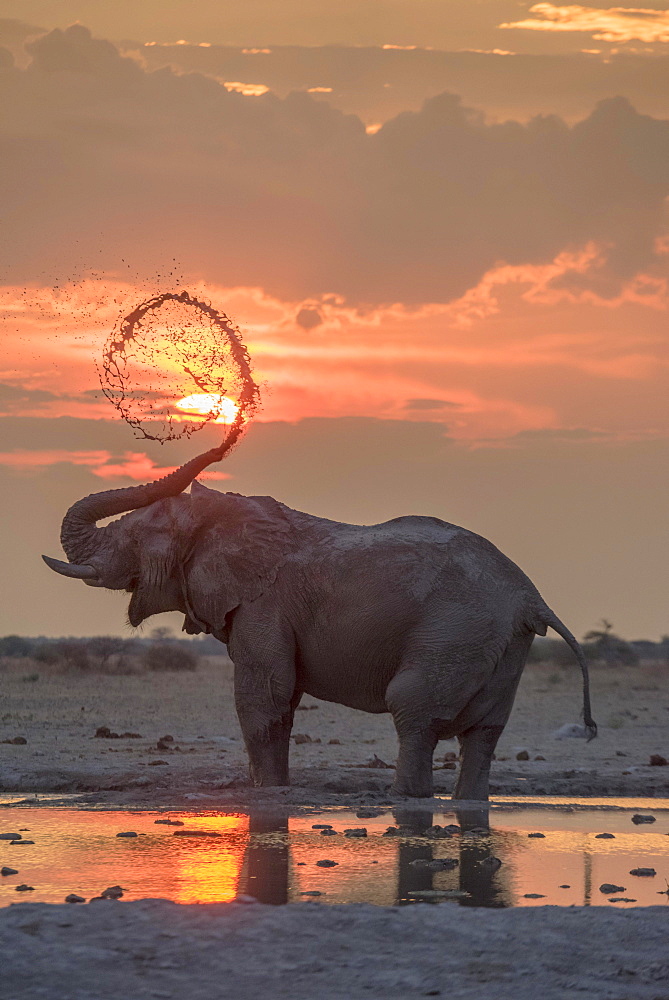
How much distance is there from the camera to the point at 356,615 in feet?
40.9

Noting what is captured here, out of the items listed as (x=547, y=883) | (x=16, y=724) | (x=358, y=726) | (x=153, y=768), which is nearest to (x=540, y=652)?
(x=358, y=726)

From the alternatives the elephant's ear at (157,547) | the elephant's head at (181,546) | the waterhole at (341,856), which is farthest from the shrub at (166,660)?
the waterhole at (341,856)

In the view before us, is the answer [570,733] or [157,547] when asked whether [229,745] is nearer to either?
[570,733]

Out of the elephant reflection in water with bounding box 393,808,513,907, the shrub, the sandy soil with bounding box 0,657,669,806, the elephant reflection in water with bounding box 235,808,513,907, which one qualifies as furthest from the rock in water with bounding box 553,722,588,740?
the shrub

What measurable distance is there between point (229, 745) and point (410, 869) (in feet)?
34.5

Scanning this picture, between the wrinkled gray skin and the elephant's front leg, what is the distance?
11mm

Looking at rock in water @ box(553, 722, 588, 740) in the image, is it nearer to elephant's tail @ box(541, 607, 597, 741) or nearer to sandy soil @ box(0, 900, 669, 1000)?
elephant's tail @ box(541, 607, 597, 741)

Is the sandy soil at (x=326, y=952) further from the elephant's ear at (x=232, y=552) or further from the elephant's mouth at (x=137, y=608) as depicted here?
the elephant's mouth at (x=137, y=608)

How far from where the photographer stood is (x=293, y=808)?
38.2 ft

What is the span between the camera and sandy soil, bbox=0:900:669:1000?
5992 mm

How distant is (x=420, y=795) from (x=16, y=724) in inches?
420

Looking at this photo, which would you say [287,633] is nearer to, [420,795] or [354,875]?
[420,795]

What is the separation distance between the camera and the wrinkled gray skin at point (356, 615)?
12.3 metres

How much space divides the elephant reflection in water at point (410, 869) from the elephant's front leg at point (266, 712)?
1.64m
